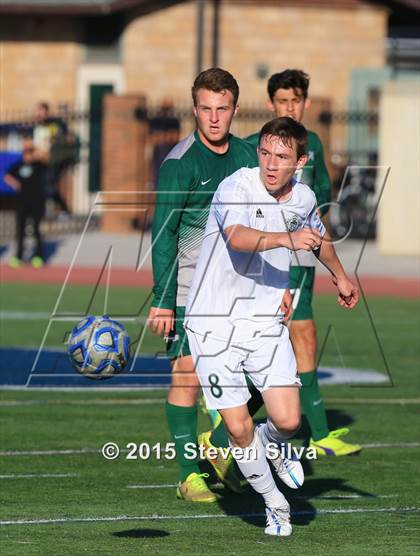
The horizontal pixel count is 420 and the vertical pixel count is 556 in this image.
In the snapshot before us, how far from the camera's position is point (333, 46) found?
3684cm

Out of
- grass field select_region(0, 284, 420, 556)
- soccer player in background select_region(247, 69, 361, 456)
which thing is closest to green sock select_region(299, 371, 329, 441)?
soccer player in background select_region(247, 69, 361, 456)

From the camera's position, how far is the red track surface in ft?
73.4

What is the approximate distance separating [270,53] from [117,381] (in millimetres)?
23874

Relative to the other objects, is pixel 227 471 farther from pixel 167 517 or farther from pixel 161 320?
pixel 161 320

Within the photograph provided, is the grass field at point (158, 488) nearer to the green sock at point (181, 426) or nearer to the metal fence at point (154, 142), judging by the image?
the green sock at point (181, 426)

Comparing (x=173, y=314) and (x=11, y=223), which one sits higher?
(x=173, y=314)

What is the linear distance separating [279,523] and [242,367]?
815mm

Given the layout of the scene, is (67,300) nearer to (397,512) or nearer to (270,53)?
(397,512)

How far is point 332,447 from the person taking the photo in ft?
33.9

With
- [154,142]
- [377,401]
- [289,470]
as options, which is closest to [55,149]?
[154,142]

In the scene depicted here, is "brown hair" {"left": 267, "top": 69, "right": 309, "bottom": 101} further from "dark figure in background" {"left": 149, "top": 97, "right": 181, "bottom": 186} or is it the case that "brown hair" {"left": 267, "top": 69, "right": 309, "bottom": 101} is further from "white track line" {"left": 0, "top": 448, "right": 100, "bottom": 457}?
"dark figure in background" {"left": 149, "top": 97, "right": 181, "bottom": 186}

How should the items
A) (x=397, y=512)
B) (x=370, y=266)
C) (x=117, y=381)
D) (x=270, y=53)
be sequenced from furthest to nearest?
(x=270, y=53)
(x=370, y=266)
(x=117, y=381)
(x=397, y=512)

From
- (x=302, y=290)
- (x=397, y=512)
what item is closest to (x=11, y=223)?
(x=302, y=290)

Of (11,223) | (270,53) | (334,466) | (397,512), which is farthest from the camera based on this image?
(270,53)
